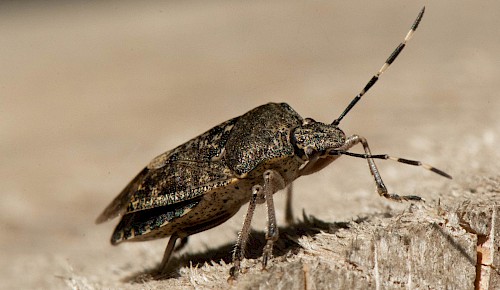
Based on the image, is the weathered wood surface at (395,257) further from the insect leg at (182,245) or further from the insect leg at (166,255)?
the insect leg at (182,245)

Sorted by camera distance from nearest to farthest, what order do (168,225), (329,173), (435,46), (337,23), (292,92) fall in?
1. (168,225)
2. (329,173)
3. (292,92)
4. (435,46)
5. (337,23)

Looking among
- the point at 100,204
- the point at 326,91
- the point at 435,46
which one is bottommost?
the point at 100,204

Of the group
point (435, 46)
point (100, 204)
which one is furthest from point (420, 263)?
point (435, 46)

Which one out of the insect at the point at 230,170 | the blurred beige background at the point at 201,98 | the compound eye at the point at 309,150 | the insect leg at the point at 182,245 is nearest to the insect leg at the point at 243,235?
the insect at the point at 230,170

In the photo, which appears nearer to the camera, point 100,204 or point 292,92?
point 100,204

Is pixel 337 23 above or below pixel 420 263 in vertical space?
above

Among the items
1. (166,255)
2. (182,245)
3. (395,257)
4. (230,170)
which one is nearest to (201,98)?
(182,245)

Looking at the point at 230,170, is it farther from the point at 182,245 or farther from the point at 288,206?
the point at 182,245

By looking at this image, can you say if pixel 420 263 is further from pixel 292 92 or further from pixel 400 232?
pixel 292 92

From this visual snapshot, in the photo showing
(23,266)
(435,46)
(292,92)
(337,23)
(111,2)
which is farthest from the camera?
(111,2)
